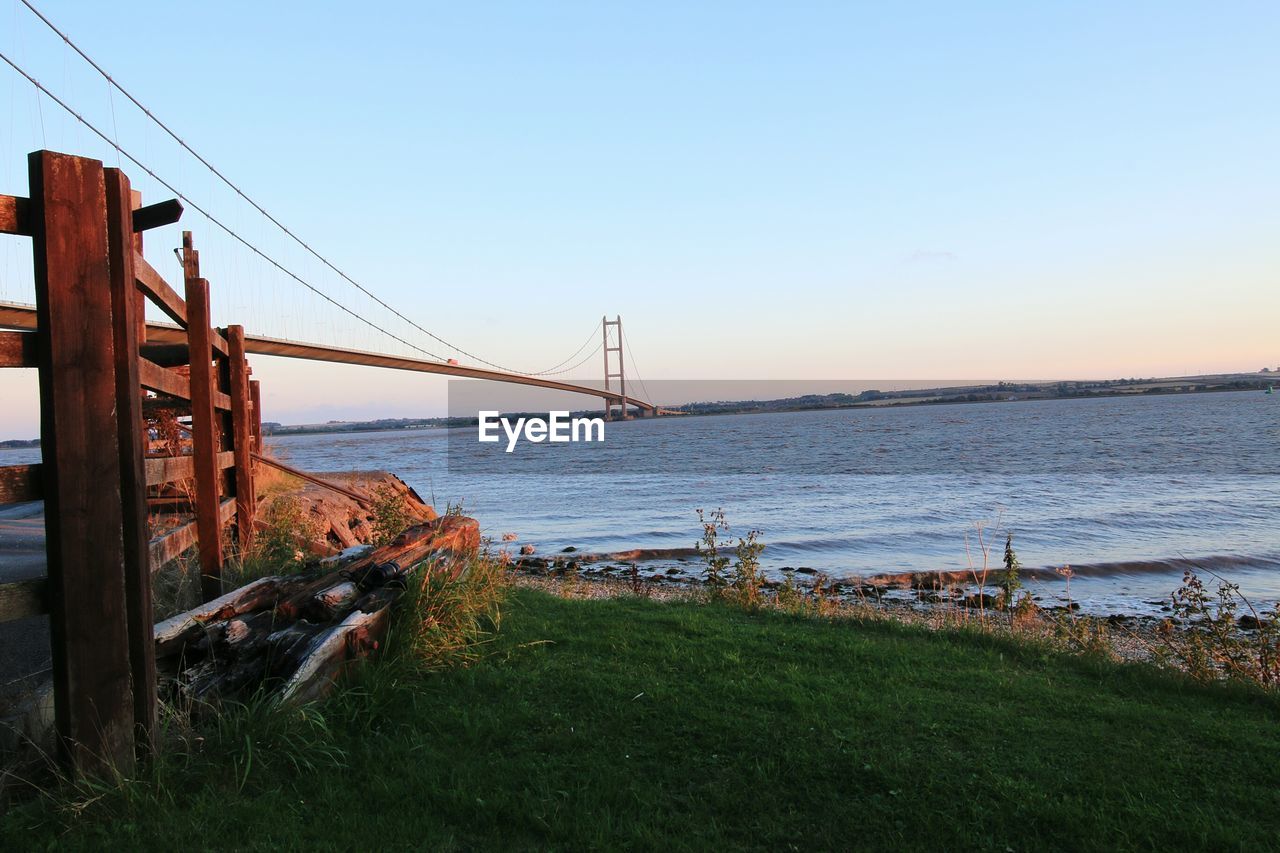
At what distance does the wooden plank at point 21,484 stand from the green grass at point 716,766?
1.14m

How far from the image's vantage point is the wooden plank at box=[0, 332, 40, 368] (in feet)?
10.1

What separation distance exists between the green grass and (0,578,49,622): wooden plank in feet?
2.38

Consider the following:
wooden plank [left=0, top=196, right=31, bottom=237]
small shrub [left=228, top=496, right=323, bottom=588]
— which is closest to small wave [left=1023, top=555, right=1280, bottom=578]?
small shrub [left=228, top=496, right=323, bottom=588]

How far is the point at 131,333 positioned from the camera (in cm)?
330

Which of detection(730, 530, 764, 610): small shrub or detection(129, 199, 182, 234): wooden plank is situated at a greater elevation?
detection(129, 199, 182, 234): wooden plank

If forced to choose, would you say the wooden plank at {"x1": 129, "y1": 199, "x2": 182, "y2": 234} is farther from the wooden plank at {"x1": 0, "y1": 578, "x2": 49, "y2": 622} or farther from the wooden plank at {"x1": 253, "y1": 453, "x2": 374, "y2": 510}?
the wooden plank at {"x1": 253, "y1": 453, "x2": 374, "y2": 510}

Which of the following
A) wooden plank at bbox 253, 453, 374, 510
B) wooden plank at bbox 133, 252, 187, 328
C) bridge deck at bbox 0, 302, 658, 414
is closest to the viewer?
wooden plank at bbox 133, 252, 187, 328

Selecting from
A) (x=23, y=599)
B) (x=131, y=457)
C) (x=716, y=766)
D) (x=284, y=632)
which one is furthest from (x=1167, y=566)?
(x=23, y=599)

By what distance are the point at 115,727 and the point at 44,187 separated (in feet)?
6.63

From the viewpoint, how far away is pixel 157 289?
4.42 meters

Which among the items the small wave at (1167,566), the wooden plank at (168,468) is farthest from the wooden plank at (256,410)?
the small wave at (1167,566)

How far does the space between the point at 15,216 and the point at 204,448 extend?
2945 mm

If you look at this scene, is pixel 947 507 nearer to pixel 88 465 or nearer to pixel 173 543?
pixel 173 543

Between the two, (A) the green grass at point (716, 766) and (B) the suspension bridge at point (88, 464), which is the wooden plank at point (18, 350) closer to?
(B) the suspension bridge at point (88, 464)
